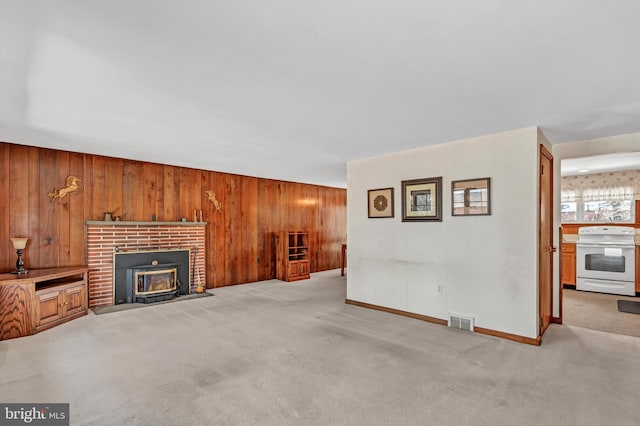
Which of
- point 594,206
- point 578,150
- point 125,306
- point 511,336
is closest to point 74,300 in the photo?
point 125,306

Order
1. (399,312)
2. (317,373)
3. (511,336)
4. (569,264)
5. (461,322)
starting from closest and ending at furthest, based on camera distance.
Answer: (317,373)
(511,336)
(461,322)
(399,312)
(569,264)

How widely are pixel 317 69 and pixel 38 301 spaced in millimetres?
4229

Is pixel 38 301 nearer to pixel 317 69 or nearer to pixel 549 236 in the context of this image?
pixel 317 69

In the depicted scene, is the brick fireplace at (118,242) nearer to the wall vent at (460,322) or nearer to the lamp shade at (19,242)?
the lamp shade at (19,242)

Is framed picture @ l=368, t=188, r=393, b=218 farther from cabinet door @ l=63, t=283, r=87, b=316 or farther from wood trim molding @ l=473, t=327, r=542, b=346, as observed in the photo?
cabinet door @ l=63, t=283, r=87, b=316

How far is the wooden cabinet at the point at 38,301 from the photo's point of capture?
3.58 m

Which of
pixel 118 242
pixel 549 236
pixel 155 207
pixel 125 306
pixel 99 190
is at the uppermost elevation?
pixel 99 190

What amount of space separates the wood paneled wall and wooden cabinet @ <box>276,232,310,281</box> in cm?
35

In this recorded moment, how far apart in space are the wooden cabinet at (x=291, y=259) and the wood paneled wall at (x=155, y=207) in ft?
1.13

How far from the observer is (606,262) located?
18.9ft

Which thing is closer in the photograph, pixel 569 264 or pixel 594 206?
pixel 569 264

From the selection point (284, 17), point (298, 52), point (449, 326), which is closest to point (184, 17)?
point (284, 17)

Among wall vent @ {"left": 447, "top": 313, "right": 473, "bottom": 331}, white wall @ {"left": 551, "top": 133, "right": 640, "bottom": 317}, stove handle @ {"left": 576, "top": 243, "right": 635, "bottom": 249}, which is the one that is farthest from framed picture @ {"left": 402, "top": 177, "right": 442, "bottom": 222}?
stove handle @ {"left": 576, "top": 243, "right": 635, "bottom": 249}

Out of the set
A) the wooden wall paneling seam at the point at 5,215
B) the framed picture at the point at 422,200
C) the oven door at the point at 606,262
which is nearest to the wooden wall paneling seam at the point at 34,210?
the wooden wall paneling seam at the point at 5,215
